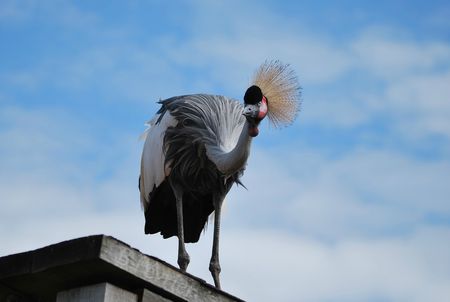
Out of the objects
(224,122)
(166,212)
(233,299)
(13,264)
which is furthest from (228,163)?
(13,264)

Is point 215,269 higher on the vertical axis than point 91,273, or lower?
higher

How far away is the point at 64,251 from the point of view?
618 cm

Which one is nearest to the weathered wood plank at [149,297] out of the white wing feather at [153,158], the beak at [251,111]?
the beak at [251,111]

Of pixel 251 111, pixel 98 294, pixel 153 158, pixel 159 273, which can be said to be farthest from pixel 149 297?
pixel 153 158

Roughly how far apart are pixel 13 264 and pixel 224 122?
428 cm

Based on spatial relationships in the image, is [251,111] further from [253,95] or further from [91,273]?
[91,273]

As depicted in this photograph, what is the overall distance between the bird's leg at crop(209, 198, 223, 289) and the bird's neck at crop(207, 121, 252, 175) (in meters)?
0.47

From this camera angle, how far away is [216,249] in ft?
32.8

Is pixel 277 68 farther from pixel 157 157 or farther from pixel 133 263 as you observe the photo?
pixel 133 263

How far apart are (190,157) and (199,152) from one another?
111 millimetres

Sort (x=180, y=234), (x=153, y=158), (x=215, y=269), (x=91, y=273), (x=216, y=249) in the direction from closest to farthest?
(x=91, y=273) → (x=215, y=269) → (x=216, y=249) → (x=180, y=234) → (x=153, y=158)

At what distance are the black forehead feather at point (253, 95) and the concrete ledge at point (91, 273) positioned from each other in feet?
10.3

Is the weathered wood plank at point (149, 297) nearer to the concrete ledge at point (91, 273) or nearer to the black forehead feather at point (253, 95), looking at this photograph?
the concrete ledge at point (91, 273)

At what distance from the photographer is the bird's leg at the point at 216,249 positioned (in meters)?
9.86
